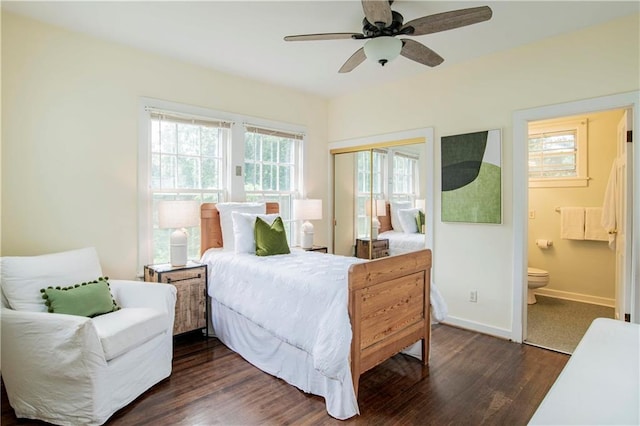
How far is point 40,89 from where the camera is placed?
2852mm

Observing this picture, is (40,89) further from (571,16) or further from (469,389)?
(571,16)

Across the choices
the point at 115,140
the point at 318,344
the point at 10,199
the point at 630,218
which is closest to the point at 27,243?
the point at 10,199

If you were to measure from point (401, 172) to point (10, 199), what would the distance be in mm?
3789

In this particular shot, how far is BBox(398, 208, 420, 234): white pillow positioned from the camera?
412 centimetres

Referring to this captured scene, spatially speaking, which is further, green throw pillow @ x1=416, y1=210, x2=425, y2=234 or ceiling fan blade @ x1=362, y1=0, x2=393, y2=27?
green throw pillow @ x1=416, y1=210, x2=425, y2=234

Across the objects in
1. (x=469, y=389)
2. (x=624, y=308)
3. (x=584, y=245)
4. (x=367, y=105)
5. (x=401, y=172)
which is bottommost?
(x=469, y=389)

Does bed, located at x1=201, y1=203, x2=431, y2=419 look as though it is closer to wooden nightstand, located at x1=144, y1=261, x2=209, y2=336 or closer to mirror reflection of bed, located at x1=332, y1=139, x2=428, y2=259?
wooden nightstand, located at x1=144, y1=261, x2=209, y2=336

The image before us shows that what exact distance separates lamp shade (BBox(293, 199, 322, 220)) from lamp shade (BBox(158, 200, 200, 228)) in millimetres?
1440

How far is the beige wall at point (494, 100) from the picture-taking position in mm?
2871

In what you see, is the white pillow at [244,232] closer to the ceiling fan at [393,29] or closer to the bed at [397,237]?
the bed at [397,237]

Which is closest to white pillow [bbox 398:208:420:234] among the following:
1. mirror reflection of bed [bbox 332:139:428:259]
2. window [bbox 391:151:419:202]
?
mirror reflection of bed [bbox 332:139:428:259]

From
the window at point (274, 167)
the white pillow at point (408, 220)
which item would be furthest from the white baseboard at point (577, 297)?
the window at point (274, 167)

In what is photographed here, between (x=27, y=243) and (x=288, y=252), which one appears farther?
(x=288, y=252)

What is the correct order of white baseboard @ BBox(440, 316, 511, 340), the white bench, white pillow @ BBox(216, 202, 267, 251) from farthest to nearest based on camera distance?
white pillow @ BBox(216, 202, 267, 251) < white baseboard @ BBox(440, 316, 511, 340) < the white bench
